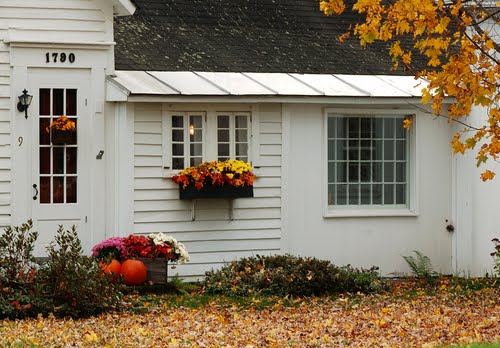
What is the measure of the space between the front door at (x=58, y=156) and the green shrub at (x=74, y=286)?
3.03 meters

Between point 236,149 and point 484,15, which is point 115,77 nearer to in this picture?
point 236,149

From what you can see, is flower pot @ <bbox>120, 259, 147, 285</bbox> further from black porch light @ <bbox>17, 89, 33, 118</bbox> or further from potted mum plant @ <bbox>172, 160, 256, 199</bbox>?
black porch light @ <bbox>17, 89, 33, 118</bbox>

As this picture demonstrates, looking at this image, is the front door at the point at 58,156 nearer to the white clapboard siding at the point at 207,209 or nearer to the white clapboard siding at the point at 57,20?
the white clapboard siding at the point at 57,20

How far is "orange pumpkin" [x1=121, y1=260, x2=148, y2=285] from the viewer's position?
15594 millimetres

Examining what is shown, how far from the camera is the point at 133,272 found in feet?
51.3

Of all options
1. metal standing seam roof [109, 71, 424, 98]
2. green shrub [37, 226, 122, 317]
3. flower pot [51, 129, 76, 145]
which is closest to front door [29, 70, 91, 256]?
flower pot [51, 129, 76, 145]

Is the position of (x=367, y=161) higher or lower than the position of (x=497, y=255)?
higher

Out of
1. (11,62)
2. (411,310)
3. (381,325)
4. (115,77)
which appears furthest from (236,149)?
(381,325)

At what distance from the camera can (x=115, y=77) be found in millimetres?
16953

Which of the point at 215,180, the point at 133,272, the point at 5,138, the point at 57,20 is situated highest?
the point at 57,20

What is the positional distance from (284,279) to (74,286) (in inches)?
136

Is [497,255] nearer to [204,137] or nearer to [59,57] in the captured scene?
[204,137]

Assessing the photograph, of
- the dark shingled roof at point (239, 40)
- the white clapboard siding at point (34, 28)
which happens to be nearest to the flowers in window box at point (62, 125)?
the white clapboard siding at point (34, 28)

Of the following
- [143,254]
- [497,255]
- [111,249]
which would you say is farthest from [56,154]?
[497,255]
